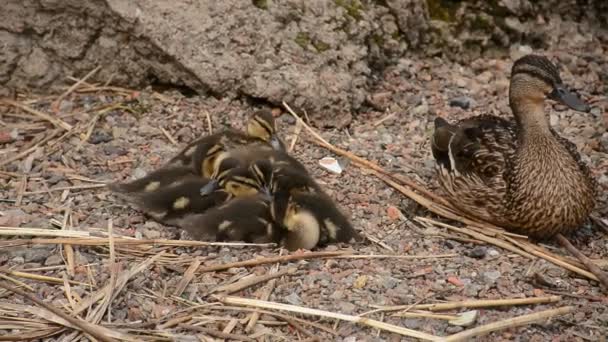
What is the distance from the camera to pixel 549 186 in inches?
174

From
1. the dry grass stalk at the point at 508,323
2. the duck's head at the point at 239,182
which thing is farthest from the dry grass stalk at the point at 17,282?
the dry grass stalk at the point at 508,323

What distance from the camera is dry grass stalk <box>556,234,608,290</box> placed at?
4045 mm

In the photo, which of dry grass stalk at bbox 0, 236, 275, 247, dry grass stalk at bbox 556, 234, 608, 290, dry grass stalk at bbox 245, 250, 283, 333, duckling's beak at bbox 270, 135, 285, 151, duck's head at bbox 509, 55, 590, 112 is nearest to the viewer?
dry grass stalk at bbox 245, 250, 283, 333

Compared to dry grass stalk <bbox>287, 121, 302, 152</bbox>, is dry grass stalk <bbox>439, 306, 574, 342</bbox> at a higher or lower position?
higher

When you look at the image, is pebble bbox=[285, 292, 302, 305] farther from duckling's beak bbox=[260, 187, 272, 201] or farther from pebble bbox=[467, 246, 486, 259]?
pebble bbox=[467, 246, 486, 259]

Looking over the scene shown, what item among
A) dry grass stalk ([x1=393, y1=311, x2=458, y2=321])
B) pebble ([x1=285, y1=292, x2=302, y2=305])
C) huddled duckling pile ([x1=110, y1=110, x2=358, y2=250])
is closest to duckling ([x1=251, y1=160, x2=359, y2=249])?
huddled duckling pile ([x1=110, y1=110, x2=358, y2=250])

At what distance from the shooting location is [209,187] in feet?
14.4

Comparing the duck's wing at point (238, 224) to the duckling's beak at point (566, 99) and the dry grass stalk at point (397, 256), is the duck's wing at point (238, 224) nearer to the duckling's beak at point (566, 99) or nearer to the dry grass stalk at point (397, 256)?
the dry grass stalk at point (397, 256)

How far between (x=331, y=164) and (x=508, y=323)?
5.05 feet

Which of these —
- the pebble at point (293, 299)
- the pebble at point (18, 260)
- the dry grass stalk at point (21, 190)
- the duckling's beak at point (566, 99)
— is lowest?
the dry grass stalk at point (21, 190)

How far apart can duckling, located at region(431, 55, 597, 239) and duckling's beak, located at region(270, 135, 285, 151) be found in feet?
2.59

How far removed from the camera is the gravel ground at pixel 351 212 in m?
3.84

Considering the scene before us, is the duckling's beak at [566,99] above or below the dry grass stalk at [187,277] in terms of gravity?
above

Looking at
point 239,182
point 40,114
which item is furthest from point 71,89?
point 239,182
